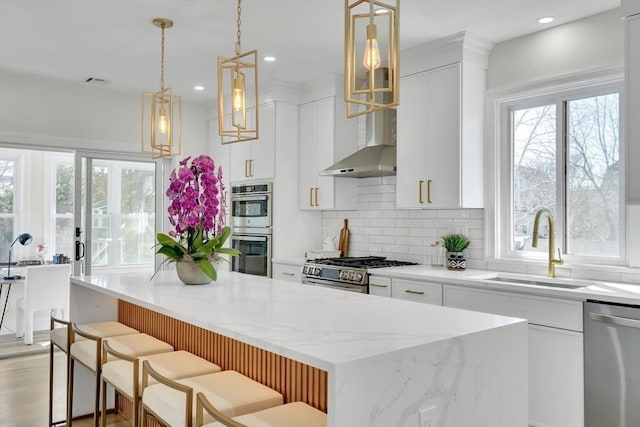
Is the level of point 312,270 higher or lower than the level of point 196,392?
higher

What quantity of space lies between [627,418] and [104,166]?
16.7 feet

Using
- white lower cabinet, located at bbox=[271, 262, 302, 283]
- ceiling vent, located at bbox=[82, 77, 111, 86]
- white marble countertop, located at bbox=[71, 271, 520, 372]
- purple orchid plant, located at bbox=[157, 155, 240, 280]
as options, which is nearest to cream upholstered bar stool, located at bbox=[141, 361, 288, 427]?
white marble countertop, located at bbox=[71, 271, 520, 372]

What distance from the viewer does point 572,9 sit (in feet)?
10.8

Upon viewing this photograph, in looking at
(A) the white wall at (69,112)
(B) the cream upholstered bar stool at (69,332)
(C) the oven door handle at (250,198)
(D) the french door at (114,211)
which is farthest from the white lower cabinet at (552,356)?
(A) the white wall at (69,112)

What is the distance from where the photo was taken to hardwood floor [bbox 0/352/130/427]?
3311 mm

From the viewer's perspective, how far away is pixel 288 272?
16.3 feet

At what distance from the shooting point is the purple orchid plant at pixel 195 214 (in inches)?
106

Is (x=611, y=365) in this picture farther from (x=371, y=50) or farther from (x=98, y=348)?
(x=98, y=348)

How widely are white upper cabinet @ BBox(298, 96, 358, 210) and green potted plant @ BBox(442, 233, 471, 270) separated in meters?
1.21

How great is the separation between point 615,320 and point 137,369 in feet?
7.83

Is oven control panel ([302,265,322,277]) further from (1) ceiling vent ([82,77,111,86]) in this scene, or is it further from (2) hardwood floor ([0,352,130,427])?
(1) ceiling vent ([82,77,111,86])

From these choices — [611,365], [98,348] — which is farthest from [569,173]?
[98,348]

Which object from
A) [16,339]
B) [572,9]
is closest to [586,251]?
[572,9]

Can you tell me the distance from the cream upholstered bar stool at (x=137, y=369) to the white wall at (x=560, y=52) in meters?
3.00
